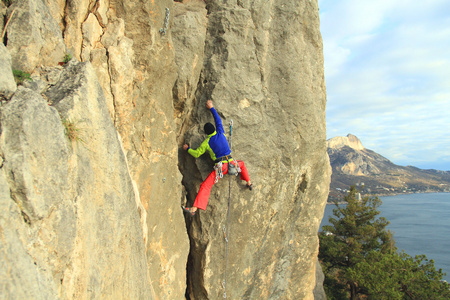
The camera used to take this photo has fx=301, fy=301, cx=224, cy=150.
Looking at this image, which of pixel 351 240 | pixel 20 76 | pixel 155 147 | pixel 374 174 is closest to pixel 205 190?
pixel 155 147

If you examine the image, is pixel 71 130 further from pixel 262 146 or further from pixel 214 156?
pixel 262 146

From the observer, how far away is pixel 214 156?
18.8 ft

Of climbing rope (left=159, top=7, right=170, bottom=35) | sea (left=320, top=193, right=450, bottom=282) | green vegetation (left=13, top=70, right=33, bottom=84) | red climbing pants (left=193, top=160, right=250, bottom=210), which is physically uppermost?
climbing rope (left=159, top=7, right=170, bottom=35)

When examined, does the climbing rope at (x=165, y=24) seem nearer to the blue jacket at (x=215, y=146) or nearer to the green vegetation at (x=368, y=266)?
the blue jacket at (x=215, y=146)

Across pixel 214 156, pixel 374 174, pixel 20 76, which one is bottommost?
pixel 374 174

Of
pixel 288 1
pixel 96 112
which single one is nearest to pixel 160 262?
pixel 96 112

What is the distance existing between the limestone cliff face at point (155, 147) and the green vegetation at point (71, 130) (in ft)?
0.14

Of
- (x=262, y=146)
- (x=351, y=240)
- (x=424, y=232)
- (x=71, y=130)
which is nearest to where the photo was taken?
(x=71, y=130)

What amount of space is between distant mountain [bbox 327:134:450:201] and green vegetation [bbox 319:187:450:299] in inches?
3635

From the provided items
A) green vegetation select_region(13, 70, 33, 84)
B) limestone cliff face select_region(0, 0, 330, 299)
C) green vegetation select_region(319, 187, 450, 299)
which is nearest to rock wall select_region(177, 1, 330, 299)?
limestone cliff face select_region(0, 0, 330, 299)

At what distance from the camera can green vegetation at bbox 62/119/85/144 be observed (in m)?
2.81

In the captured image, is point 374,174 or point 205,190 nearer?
point 205,190

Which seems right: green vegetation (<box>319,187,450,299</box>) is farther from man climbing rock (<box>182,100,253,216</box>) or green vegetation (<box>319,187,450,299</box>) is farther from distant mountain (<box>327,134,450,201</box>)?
distant mountain (<box>327,134,450,201</box>)

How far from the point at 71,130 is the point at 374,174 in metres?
157
